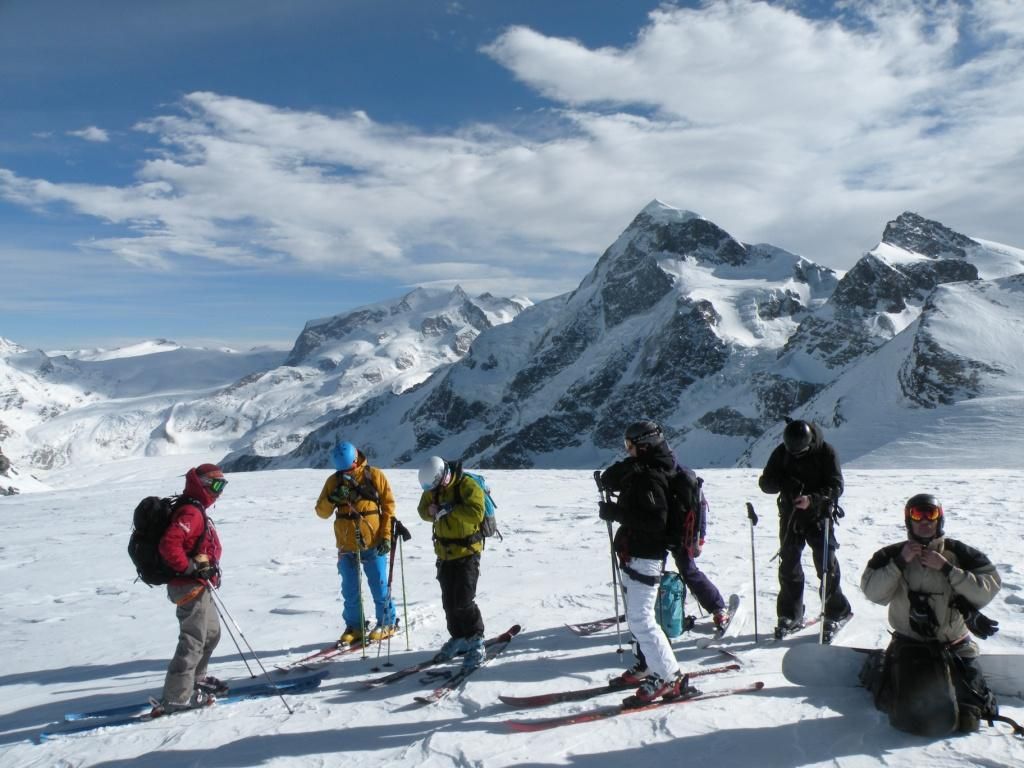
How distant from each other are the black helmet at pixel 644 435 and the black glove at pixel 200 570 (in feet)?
13.8

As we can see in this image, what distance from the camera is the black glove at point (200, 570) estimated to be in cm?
636

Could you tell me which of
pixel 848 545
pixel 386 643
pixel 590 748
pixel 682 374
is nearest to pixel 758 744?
pixel 590 748

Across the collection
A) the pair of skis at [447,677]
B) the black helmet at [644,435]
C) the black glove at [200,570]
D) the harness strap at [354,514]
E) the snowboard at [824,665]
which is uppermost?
the black helmet at [644,435]

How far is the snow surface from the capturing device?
5.04 m

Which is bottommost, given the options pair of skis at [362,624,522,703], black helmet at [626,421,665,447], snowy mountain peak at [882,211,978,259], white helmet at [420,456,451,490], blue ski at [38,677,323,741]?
blue ski at [38,677,323,741]

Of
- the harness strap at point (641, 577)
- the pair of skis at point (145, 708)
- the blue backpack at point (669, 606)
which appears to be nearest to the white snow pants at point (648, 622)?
the harness strap at point (641, 577)

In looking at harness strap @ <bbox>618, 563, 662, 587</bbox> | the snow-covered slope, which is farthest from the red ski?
the snow-covered slope

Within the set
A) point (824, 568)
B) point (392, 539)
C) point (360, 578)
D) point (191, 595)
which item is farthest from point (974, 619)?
point (191, 595)

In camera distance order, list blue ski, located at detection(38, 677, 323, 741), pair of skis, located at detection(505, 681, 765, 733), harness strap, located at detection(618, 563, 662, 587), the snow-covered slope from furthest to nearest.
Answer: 1. the snow-covered slope
2. blue ski, located at detection(38, 677, 323, 741)
3. harness strap, located at detection(618, 563, 662, 587)
4. pair of skis, located at detection(505, 681, 765, 733)

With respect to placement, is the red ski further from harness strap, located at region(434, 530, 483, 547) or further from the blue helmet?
the blue helmet

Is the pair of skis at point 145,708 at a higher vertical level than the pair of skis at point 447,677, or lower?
lower

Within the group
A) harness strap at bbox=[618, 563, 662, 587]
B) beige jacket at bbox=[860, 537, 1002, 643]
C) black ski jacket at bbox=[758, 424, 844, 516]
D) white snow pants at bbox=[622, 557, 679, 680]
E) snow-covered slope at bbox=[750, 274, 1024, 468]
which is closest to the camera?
beige jacket at bbox=[860, 537, 1002, 643]

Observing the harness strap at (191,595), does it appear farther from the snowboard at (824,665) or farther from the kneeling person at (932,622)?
the kneeling person at (932,622)

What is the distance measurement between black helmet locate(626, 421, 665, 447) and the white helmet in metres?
2.02
